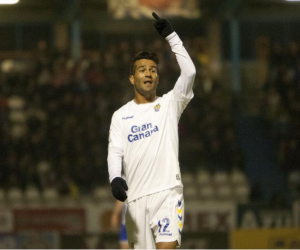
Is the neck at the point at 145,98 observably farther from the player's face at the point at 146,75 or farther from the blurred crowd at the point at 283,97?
the blurred crowd at the point at 283,97

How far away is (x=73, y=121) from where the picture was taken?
39.6 ft

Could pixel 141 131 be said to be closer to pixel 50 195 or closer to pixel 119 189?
pixel 119 189

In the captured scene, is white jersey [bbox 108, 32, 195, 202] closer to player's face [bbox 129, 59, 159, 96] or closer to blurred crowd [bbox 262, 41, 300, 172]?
player's face [bbox 129, 59, 159, 96]

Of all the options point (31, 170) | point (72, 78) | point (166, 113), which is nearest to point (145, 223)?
point (166, 113)

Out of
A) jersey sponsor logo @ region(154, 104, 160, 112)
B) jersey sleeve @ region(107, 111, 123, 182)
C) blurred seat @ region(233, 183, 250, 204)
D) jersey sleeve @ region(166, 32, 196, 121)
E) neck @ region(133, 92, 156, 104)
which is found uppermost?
jersey sleeve @ region(166, 32, 196, 121)

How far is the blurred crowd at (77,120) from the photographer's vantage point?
1154 centimetres

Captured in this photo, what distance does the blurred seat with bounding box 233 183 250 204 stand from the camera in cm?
1125

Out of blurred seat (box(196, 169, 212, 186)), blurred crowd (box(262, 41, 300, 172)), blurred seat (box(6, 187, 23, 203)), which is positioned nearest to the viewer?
blurred seat (box(6, 187, 23, 203))

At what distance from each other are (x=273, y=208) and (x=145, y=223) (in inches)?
236

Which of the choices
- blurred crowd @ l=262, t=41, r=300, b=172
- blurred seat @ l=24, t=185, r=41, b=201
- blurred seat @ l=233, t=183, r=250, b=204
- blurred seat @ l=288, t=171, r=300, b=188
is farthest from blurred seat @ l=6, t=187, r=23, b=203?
blurred crowd @ l=262, t=41, r=300, b=172

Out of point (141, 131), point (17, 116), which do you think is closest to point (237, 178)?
point (17, 116)

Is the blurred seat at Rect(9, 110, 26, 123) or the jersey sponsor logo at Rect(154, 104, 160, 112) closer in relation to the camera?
the jersey sponsor logo at Rect(154, 104, 160, 112)

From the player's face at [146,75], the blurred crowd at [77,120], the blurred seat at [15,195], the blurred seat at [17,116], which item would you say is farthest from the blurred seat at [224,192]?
the player's face at [146,75]

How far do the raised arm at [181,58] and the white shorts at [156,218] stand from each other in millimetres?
733
